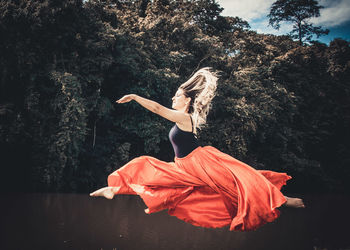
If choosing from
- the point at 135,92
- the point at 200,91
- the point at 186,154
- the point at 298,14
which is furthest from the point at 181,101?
the point at 298,14

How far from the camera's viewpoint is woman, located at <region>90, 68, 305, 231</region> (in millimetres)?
2150

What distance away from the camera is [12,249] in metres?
2.93

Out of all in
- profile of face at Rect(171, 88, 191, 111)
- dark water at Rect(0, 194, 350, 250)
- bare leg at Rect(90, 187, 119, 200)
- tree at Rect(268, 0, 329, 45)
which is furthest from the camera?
tree at Rect(268, 0, 329, 45)

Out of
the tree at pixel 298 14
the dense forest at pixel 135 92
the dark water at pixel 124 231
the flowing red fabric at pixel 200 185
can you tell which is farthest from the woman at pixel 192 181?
the tree at pixel 298 14

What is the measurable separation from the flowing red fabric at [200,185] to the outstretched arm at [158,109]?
372 mm

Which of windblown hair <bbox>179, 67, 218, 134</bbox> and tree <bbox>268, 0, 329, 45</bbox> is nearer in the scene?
windblown hair <bbox>179, 67, 218, 134</bbox>

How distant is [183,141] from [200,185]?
1.57 ft

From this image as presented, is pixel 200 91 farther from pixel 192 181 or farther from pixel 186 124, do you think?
pixel 192 181

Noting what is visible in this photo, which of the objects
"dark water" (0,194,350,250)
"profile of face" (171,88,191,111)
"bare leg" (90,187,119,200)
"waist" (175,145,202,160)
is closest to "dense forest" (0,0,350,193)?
"dark water" (0,194,350,250)

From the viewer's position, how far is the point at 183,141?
236 centimetres

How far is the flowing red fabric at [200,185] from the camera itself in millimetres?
2164

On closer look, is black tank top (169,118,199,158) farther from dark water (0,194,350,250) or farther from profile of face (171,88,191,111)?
dark water (0,194,350,250)

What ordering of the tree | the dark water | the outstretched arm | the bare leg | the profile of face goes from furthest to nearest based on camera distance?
the tree
the dark water
the profile of face
the bare leg
the outstretched arm

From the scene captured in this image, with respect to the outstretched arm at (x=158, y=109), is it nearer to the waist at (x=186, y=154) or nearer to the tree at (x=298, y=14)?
the waist at (x=186, y=154)
